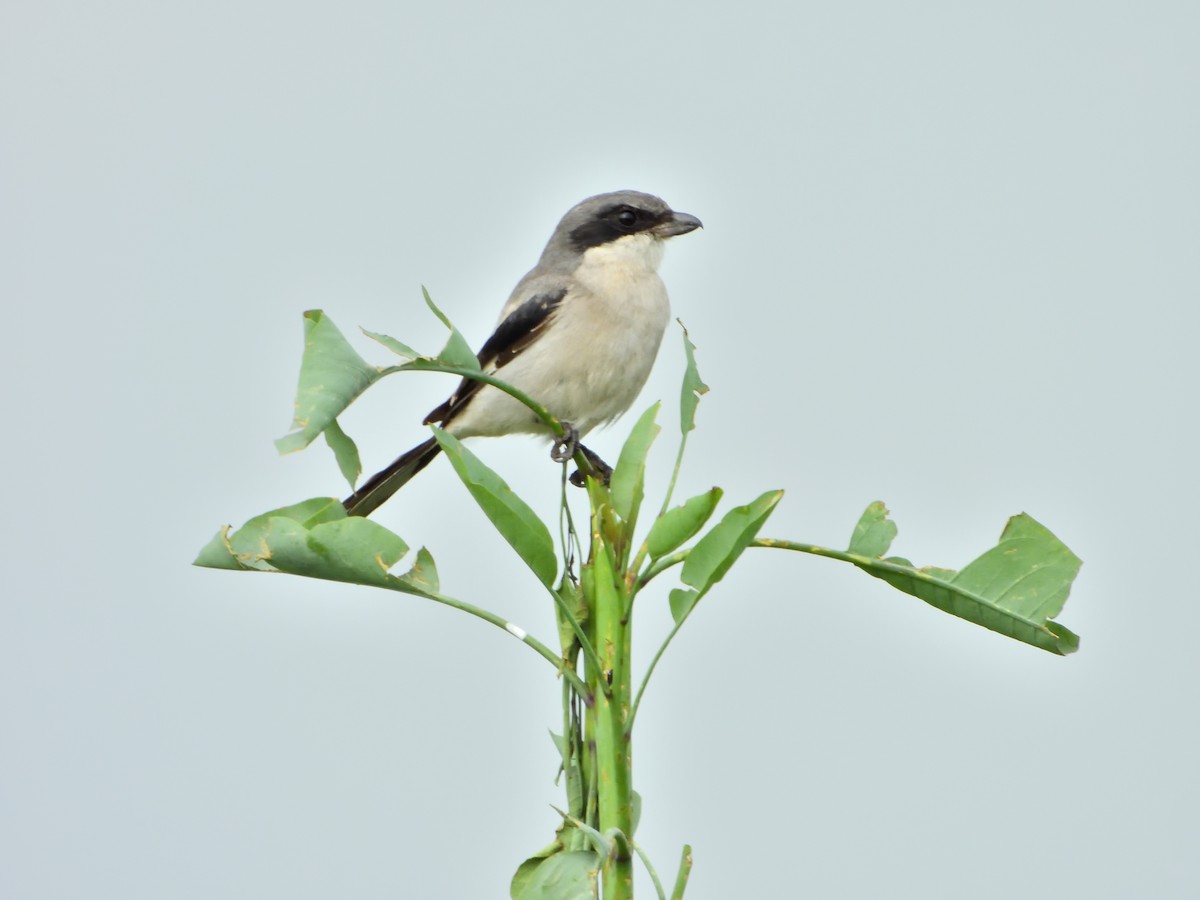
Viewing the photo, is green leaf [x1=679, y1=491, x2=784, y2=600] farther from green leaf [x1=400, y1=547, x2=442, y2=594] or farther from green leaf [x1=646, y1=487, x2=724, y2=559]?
green leaf [x1=400, y1=547, x2=442, y2=594]

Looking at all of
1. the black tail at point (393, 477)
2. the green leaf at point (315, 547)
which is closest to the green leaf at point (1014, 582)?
the green leaf at point (315, 547)

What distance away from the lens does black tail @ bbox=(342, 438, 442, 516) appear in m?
3.52

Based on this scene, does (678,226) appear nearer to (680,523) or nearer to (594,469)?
(594,469)

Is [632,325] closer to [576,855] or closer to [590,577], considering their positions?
[590,577]

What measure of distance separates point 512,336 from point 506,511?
1.88m

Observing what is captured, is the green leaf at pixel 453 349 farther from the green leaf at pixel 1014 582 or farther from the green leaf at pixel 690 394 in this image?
the green leaf at pixel 1014 582

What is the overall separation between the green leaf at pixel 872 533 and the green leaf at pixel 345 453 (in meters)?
0.78

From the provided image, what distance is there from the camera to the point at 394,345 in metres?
1.95

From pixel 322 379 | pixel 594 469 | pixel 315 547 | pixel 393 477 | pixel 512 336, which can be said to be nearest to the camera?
pixel 322 379

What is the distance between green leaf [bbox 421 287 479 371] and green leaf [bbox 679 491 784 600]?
1.42 ft

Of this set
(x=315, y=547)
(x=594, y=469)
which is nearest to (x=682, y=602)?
(x=315, y=547)

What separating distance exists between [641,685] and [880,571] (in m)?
0.44

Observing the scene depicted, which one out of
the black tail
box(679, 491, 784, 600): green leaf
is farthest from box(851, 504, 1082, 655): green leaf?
the black tail

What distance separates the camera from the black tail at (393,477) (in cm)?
352
